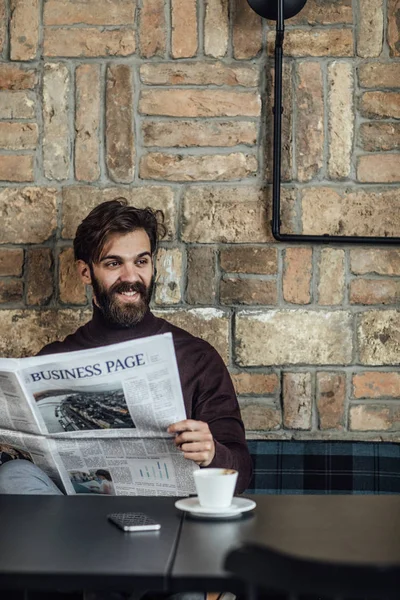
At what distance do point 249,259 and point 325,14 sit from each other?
803 mm

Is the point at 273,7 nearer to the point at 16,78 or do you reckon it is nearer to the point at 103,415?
the point at 16,78

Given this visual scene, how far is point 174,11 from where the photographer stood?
103 inches

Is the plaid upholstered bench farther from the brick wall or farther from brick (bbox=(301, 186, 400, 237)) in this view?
brick (bbox=(301, 186, 400, 237))

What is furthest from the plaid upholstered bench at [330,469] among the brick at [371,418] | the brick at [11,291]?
the brick at [11,291]

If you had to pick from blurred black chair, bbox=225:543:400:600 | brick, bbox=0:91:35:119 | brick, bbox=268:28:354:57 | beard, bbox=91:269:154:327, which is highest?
brick, bbox=268:28:354:57

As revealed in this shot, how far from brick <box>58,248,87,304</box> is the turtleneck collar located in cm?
20

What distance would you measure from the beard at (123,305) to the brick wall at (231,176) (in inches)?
8.6

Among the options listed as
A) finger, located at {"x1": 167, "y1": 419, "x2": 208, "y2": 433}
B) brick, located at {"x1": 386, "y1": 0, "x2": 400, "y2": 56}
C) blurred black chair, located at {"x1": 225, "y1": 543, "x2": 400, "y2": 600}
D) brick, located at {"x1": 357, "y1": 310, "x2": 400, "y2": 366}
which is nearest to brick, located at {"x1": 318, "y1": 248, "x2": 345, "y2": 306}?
brick, located at {"x1": 357, "y1": 310, "x2": 400, "y2": 366}

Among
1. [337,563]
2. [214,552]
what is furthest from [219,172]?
[337,563]

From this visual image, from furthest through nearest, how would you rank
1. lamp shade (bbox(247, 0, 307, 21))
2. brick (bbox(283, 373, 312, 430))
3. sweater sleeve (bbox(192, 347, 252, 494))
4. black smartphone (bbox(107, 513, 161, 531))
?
brick (bbox(283, 373, 312, 430)) < lamp shade (bbox(247, 0, 307, 21)) < sweater sleeve (bbox(192, 347, 252, 494)) < black smartphone (bbox(107, 513, 161, 531))

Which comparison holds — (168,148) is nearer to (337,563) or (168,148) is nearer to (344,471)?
(344,471)

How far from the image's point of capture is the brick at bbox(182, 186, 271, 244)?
8.53 feet

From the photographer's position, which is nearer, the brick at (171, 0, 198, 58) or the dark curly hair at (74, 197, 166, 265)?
the dark curly hair at (74, 197, 166, 265)

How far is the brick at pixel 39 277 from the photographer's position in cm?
263
